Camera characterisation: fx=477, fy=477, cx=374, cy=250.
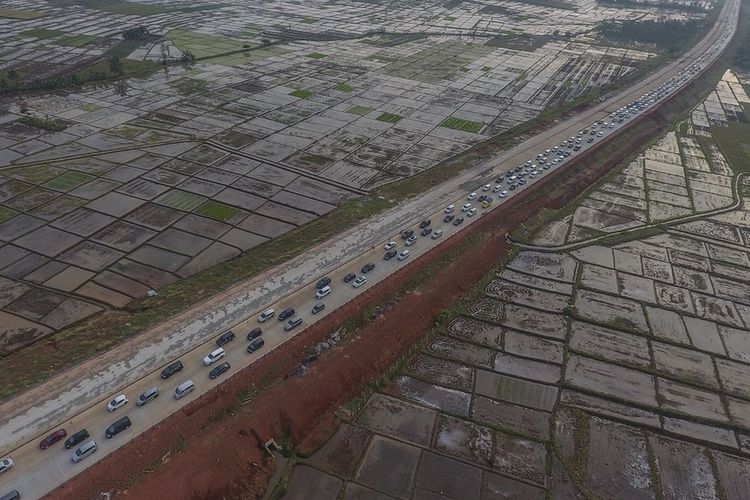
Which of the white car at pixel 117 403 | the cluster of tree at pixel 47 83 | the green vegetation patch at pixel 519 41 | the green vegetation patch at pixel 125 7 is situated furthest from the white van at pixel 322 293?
the green vegetation patch at pixel 125 7

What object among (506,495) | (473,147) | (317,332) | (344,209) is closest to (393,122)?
(473,147)

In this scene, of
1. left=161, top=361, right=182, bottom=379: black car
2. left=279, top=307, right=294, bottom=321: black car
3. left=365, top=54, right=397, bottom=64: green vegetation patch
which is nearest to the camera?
left=161, top=361, right=182, bottom=379: black car

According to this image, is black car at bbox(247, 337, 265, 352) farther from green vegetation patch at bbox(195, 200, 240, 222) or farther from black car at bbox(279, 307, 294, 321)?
green vegetation patch at bbox(195, 200, 240, 222)

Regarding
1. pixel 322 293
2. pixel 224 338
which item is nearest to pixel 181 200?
pixel 322 293

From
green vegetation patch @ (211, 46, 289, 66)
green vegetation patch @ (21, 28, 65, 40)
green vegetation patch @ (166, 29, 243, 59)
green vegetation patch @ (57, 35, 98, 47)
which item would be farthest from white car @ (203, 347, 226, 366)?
green vegetation patch @ (21, 28, 65, 40)

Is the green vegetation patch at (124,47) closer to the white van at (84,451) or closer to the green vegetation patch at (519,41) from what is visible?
the green vegetation patch at (519,41)

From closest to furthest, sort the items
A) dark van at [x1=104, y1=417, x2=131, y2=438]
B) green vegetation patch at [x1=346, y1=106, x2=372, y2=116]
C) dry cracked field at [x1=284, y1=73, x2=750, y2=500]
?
1. dark van at [x1=104, y1=417, x2=131, y2=438]
2. dry cracked field at [x1=284, y1=73, x2=750, y2=500]
3. green vegetation patch at [x1=346, y1=106, x2=372, y2=116]

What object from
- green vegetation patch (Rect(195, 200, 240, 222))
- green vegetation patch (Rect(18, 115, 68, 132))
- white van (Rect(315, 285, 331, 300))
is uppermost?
green vegetation patch (Rect(18, 115, 68, 132))

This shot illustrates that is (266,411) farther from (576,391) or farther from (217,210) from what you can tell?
(217,210)
